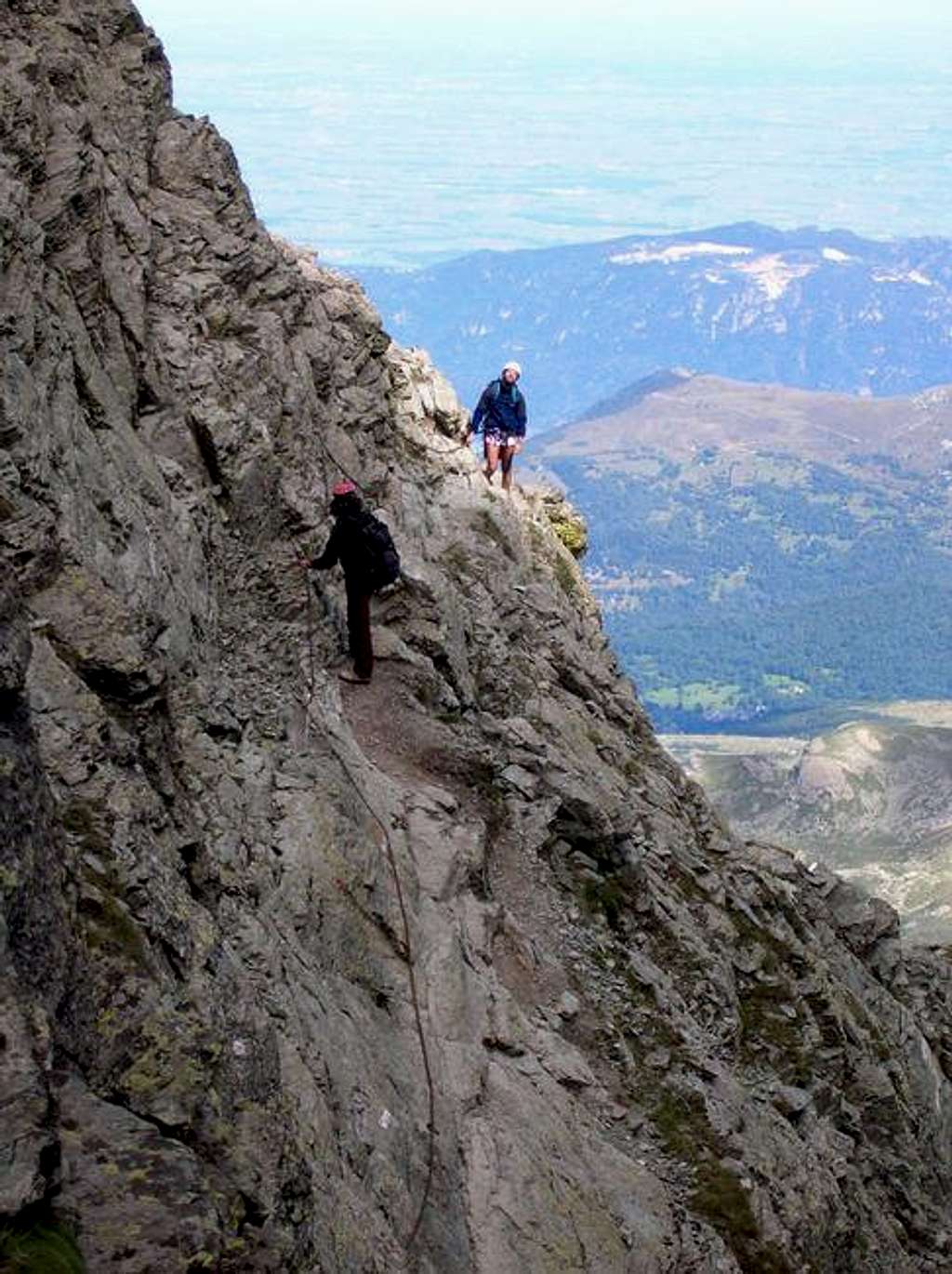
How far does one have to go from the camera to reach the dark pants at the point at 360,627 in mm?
29531

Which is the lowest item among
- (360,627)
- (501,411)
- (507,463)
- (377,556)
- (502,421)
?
(360,627)

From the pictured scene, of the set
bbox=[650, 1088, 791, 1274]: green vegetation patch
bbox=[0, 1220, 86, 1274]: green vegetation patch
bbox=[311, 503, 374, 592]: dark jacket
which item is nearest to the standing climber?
bbox=[311, 503, 374, 592]: dark jacket

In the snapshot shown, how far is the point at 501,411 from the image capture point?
44281 mm

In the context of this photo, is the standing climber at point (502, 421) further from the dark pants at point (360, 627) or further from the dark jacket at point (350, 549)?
the dark jacket at point (350, 549)

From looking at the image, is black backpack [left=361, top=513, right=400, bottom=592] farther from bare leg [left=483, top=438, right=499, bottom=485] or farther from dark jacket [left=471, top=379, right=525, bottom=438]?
bare leg [left=483, top=438, right=499, bottom=485]

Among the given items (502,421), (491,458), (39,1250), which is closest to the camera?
(39,1250)

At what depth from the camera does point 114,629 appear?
19062 millimetres

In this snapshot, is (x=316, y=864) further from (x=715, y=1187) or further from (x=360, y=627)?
(x=715, y=1187)

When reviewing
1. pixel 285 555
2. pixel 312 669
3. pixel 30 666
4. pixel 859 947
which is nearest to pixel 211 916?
pixel 30 666

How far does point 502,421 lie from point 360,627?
15.9 meters

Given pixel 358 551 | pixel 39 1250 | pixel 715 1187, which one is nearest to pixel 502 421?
pixel 358 551

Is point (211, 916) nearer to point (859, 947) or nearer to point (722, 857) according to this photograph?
point (722, 857)

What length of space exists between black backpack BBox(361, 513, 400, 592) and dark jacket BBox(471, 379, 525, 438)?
49.9 feet

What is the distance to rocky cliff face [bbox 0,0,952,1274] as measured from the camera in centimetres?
1388
